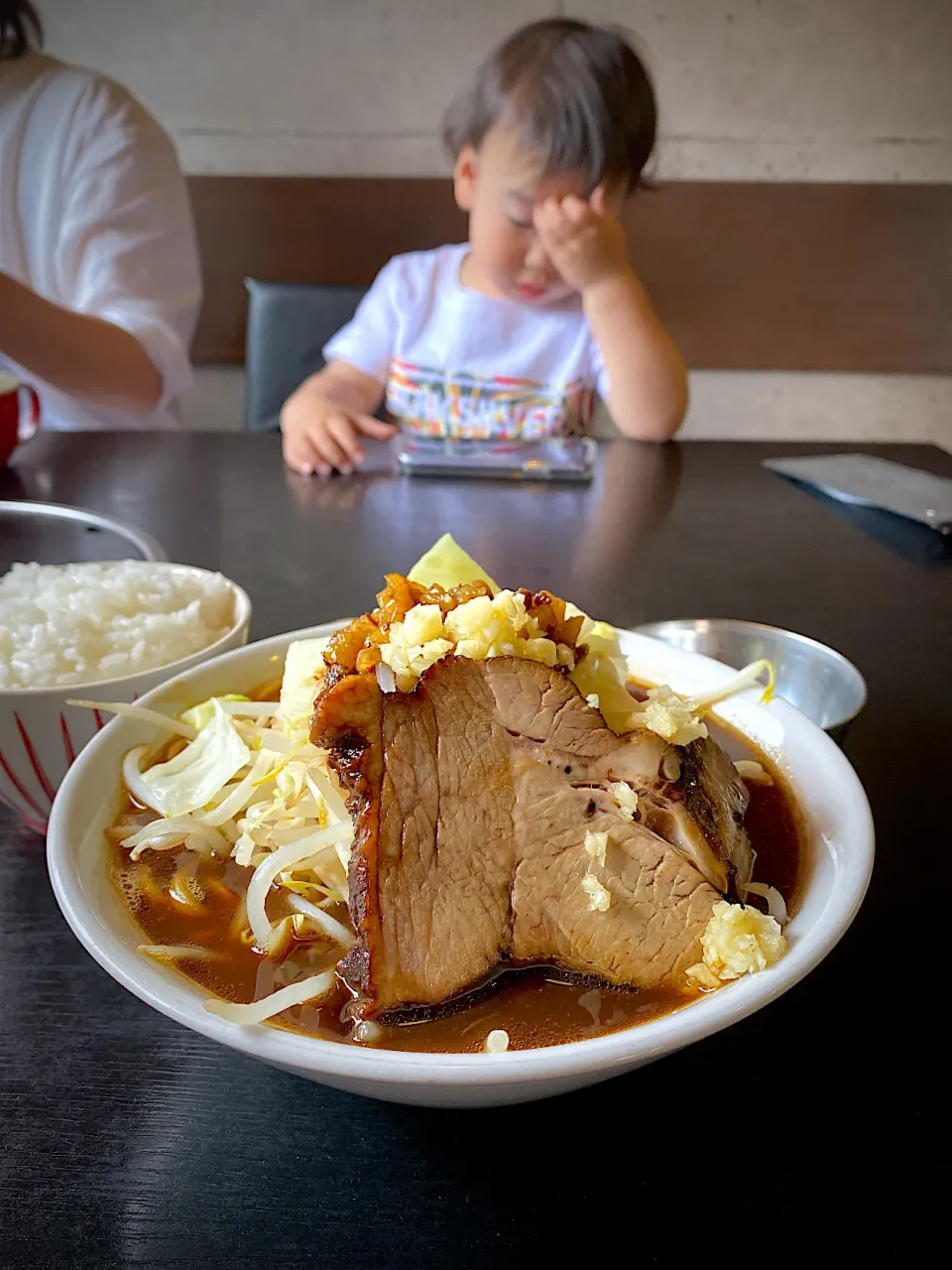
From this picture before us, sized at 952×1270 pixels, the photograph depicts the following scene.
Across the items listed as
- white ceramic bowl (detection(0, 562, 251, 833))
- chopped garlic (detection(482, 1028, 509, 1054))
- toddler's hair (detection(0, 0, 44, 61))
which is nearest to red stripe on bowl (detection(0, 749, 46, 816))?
white ceramic bowl (detection(0, 562, 251, 833))

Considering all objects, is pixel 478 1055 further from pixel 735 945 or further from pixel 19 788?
pixel 19 788

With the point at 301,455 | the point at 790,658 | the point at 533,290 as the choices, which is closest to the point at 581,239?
the point at 533,290

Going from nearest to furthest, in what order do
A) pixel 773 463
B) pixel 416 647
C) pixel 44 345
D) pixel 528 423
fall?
pixel 416 647
pixel 773 463
pixel 44 345
pixel 528 423

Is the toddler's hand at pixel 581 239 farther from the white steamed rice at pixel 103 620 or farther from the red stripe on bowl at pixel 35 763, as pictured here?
the red stripe on bowl at pixel 35 763

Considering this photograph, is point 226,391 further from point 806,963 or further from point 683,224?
point 806,963

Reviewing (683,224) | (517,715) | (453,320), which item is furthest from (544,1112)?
(683,224)

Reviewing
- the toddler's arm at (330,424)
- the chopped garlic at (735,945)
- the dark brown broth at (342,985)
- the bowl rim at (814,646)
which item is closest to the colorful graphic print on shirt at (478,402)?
the toddler's arm at (330,424)
